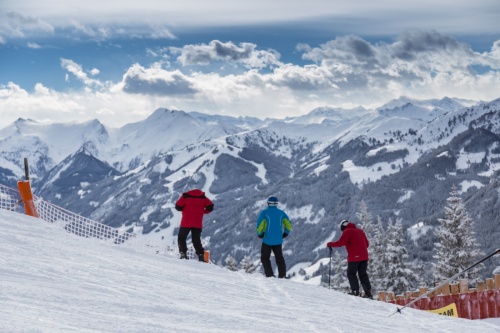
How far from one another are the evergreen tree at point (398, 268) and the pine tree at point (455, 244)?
1.73 m

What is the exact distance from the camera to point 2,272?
7879mm

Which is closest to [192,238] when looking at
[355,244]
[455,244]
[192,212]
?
[192,212]

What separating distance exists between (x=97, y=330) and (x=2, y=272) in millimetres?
2944

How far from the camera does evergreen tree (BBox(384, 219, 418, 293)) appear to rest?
124ft

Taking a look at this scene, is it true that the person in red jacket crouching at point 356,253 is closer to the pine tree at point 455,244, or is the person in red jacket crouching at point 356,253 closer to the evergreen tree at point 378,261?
the pine tree at point 455,244

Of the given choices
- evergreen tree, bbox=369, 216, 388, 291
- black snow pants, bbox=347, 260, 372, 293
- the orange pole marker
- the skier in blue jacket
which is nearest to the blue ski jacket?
the skier in blue jacket

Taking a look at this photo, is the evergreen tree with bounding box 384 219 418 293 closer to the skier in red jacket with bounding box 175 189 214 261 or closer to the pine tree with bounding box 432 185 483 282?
the pine tree with bounding box 432 185 483 282

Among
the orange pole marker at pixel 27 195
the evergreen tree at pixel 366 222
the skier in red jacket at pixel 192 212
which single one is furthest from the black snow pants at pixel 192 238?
the evergreen tree at pixel 366 222

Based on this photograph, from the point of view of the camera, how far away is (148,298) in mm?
7859

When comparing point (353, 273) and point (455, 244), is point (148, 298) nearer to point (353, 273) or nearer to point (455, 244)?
point (353, 273)

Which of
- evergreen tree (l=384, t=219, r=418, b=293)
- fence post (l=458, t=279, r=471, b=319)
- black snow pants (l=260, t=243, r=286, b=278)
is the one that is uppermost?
black snow pants (l=260, t=243, r=286, b=278)

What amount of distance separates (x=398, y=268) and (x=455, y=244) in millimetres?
3805

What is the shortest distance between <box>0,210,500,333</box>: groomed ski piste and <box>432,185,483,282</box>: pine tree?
25.1 m

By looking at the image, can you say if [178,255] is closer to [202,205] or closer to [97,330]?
[202,205]
